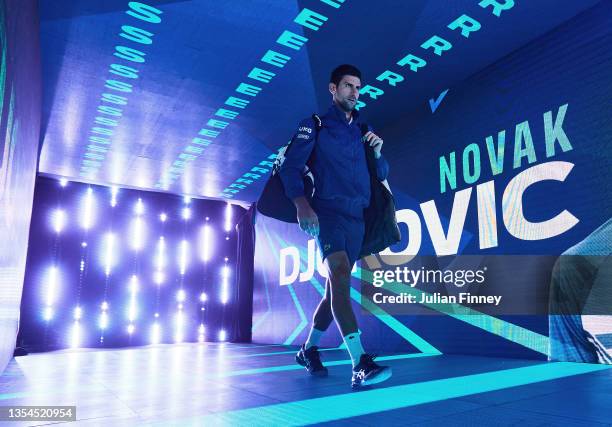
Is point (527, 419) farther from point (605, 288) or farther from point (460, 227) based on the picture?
point (460, 227)

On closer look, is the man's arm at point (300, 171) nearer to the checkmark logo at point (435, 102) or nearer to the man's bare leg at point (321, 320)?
the man's bare leg at point (321, 320)

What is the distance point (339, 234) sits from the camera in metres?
2.07

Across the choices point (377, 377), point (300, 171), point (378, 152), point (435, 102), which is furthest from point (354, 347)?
point (435, 102)

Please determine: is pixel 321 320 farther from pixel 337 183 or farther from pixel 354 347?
pixel 337 183

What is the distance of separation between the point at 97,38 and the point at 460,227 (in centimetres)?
356

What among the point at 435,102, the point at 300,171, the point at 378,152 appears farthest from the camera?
the point at 435,102

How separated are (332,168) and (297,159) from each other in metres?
0.19

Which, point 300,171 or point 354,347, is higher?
point 300,171

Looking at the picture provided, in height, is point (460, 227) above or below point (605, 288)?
above

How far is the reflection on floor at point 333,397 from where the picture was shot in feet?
4.24

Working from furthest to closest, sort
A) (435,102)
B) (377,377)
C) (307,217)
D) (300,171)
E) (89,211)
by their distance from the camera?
(89,211), (435,102), (300,171), (307,217), (377,377)

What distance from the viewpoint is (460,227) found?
3.91 metres

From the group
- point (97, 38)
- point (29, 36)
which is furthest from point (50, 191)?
point (29, 36)

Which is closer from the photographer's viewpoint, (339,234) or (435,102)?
(339,234)
